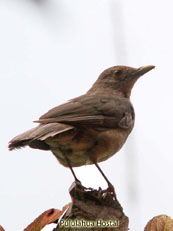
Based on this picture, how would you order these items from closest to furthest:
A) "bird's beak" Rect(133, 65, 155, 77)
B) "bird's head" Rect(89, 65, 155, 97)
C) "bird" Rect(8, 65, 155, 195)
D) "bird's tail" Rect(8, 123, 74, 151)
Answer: "bird's tail" Rect(8, 123, 74, 151)
"bird" Rect(8, 65, 155, 195)
"bird's beak" Rect(133, 65, 155, 77)
"bird's head" Rect(89, 65, 155, 97)

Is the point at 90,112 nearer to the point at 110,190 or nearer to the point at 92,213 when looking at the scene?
the point at 110,190

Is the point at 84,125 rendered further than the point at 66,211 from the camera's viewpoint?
Yes

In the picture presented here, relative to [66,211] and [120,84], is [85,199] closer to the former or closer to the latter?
[66,211]

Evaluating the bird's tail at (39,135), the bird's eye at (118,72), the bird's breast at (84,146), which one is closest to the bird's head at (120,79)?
the bird's eye at (118,72)

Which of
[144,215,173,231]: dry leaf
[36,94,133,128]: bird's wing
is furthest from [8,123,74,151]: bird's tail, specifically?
[144,215,173,231]: dry leaf

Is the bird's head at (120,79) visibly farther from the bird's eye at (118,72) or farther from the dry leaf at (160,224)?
the dry leaf at (160,224)

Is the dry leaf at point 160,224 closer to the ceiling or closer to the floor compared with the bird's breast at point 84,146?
closer to the floor

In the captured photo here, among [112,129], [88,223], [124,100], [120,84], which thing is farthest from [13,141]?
[120,84]

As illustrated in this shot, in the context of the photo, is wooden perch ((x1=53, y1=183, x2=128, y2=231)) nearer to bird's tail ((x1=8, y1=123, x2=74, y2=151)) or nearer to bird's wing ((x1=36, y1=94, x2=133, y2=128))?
bird's tail ((x1=8, y1=123, x2=74, y2=151))
